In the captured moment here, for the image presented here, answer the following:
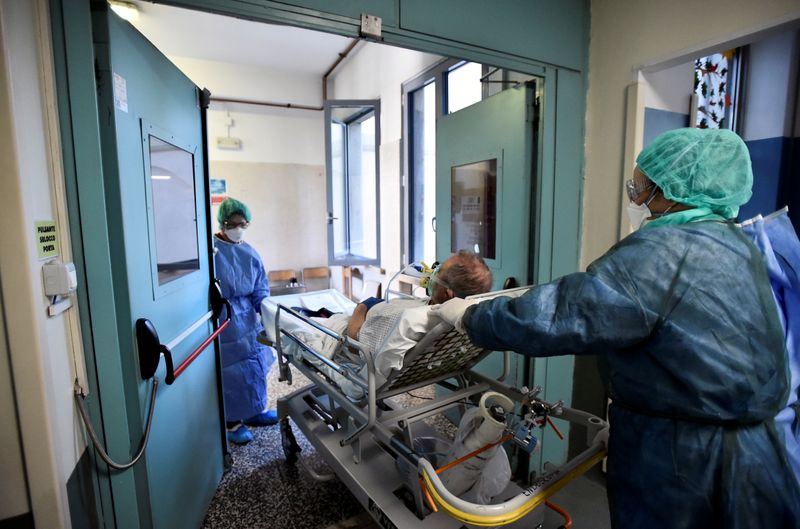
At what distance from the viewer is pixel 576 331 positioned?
91 centimetres

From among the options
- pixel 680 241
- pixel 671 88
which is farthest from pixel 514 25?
pixel 680 241

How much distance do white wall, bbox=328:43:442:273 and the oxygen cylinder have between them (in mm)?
2657

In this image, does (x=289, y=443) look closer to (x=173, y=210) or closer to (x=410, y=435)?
(x=410, y=435)

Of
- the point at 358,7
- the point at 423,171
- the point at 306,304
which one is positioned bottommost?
the point at 306,304

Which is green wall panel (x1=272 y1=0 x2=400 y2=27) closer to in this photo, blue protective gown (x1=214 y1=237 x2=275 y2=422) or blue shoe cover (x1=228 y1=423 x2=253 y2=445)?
blue protective gown (x1=214 y1=237 x2=275 y2=422)

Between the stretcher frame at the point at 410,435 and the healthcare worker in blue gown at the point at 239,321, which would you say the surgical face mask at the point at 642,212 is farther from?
the healthcare worker in blue gown at the point at 239,321

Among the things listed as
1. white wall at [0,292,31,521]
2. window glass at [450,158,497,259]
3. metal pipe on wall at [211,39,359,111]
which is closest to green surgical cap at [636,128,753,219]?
window glass at [450,158,497,259]

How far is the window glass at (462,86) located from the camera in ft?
10.3

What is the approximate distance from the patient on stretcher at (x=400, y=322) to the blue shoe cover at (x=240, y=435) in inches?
44.1

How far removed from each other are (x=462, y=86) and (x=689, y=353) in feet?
9.50

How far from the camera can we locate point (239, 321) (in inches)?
101

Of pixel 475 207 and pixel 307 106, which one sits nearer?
pixel 475 207

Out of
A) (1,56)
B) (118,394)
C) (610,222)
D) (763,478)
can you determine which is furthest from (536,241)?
(1,56)

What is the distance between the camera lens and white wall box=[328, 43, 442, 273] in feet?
12.2
